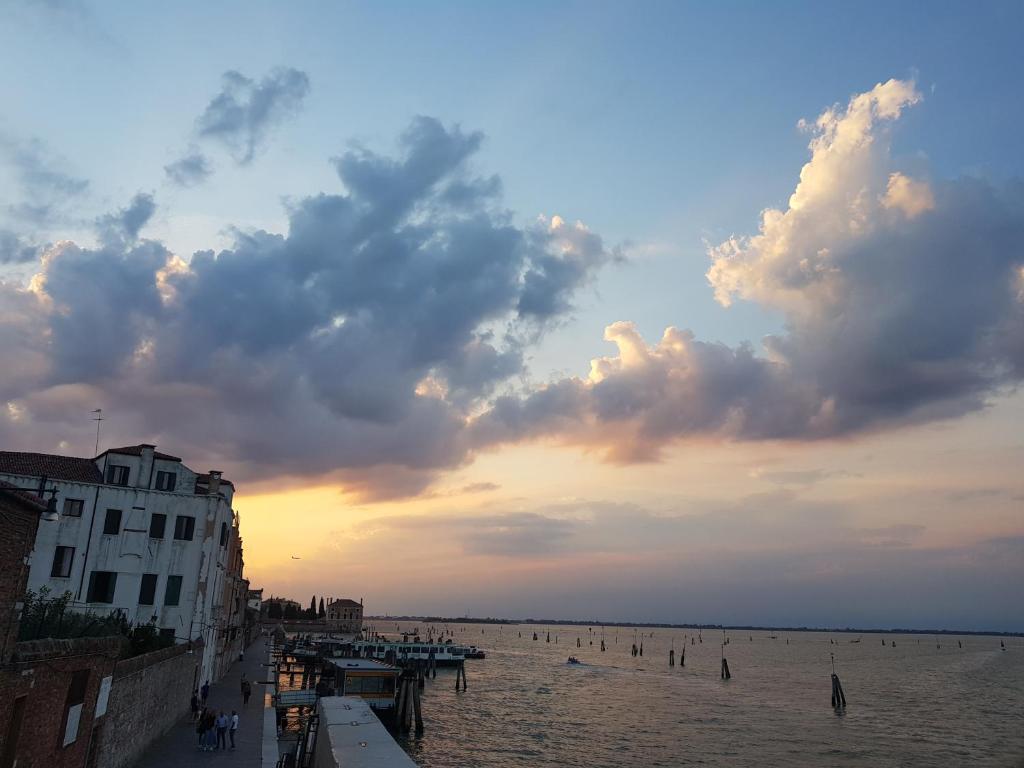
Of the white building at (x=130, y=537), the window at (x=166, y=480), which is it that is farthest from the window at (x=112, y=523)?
the window at (x=166, y=480)

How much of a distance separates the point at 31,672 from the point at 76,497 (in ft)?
84.5

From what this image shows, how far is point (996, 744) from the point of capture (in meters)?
48.5

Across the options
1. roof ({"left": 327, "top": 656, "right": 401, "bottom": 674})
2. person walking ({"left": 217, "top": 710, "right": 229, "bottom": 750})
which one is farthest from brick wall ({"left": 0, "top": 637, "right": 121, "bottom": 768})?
roof ({"left": 327, "top": 656, "right": 401, "bottom": 674})

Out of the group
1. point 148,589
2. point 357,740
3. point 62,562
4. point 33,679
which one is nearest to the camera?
point 33,679

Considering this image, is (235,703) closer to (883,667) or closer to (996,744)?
(996,744)

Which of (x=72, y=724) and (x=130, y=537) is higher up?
(x=130, y=537)

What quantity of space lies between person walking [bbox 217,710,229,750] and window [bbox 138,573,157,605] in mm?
13381

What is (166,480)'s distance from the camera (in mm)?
40500

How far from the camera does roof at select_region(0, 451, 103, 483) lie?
1503 inches

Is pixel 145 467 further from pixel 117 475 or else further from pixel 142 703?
pixel 142 703

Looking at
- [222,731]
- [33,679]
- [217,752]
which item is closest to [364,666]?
[222,731]

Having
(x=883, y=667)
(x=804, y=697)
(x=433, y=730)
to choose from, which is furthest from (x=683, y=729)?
(x=883, y=667)

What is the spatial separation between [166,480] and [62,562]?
259 inches

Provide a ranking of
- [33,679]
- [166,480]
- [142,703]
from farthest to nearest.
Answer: [166,480]
[142,703]
[33,679]
